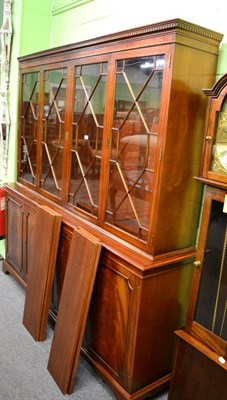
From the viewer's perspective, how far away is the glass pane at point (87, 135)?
2291 mm

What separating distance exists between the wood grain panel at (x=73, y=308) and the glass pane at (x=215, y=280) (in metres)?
0.63

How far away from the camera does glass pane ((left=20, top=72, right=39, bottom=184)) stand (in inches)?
125

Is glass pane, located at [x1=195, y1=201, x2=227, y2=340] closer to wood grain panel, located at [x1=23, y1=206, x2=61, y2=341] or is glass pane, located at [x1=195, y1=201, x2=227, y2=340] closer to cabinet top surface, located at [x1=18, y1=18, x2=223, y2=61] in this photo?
cabinet top surface, located at [x1=18, y1=18, x2=223, y2=61]

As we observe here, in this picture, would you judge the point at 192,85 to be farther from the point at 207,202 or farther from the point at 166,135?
the point at 207,202

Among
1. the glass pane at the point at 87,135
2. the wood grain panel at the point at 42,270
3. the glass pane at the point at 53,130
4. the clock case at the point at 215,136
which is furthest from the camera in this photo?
the glass pane at the point at 53,130

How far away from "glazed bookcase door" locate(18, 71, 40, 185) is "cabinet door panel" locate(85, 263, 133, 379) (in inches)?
57.0

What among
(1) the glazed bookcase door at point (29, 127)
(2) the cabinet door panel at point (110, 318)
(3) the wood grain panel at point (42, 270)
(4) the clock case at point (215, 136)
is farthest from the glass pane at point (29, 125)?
(4) the clock case at point (215, 136)

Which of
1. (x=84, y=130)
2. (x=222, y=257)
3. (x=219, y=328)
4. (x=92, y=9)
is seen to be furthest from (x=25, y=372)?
(x=92, y=9)

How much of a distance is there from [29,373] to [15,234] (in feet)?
4.59

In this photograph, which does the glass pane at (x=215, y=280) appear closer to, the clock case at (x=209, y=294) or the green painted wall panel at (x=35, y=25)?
the clock case at (x=209, y=294)

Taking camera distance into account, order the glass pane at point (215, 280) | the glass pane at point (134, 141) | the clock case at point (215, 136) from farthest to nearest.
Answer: the glass pane at point (134, 141), the glass pane at point (215, 280), the clock case at point (215, 136)

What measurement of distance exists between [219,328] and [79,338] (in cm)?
86

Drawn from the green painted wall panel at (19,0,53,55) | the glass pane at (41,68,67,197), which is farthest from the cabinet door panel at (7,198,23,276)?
the green painted wall panel at (19,0,53,55)

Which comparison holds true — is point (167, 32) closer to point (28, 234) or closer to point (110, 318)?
point (110, 318)
